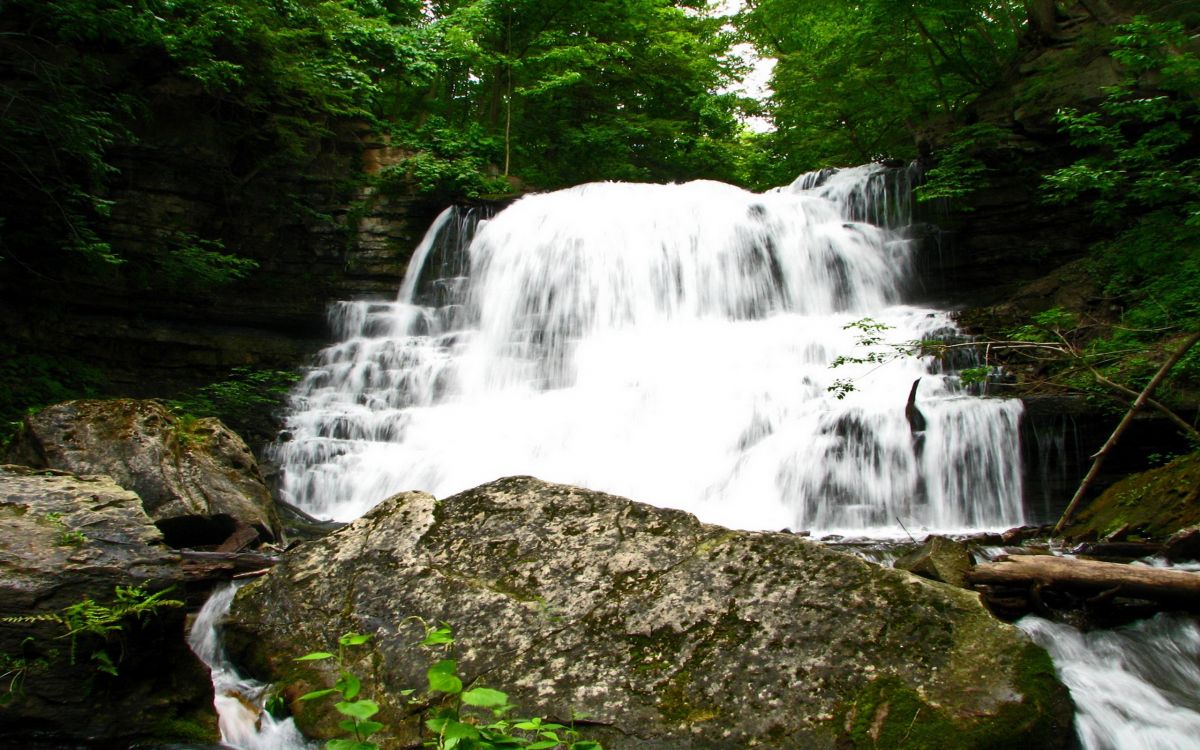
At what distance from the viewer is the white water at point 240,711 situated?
291 cm

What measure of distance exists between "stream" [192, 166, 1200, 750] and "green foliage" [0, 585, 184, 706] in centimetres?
55

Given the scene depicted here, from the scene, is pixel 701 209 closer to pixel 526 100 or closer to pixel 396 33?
pixel 396 33

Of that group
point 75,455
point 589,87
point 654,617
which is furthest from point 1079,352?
point 589,87

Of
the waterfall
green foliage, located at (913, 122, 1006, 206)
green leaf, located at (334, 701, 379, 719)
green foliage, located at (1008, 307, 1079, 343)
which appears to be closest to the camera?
green leaf, located at (334, 701, 379, 719)

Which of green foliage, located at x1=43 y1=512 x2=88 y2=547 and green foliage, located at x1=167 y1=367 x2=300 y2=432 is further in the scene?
green foliage, located at x1=167 y1=367 x2=300 y2=432

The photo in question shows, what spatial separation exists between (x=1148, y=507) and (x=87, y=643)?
6.84 meters

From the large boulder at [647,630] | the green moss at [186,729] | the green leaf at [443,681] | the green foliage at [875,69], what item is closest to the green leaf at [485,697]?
the green leaf at [443,681]

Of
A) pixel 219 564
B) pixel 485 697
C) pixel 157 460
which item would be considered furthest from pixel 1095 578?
pixel 157 460

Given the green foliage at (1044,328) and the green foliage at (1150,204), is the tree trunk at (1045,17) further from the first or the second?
Result: the green foliage at (1044,328)

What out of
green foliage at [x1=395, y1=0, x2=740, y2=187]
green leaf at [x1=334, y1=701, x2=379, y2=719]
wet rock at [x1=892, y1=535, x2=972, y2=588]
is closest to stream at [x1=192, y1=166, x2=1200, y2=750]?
wet rock at [x1=892, y1=535, x2=972, y2=588]

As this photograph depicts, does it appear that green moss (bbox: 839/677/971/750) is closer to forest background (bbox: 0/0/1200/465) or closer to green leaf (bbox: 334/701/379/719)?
green leaf (bbox: 334/701/379/719)

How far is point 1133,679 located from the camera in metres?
3.57

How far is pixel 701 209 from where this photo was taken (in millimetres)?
13914

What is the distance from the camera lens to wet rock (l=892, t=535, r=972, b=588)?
12.8ft
